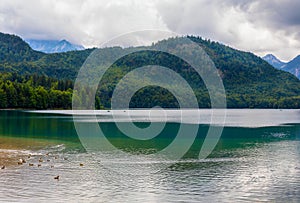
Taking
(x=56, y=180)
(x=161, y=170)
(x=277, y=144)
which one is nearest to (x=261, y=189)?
(x=161, y=170)

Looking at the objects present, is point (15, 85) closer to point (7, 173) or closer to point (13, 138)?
point (13, 138)

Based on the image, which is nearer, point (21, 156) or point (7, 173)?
point (7, 173)

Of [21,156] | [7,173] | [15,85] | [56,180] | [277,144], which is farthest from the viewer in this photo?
[15,85]

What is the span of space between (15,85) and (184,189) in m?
147

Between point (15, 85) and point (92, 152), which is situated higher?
point (15, 85)

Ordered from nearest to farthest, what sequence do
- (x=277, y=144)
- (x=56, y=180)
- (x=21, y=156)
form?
1. (x=56, y=180)
2. (x=21, y=156)
3. (x=277, y=144)

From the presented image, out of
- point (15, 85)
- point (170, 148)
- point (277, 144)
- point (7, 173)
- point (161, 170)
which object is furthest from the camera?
point (15, 85)

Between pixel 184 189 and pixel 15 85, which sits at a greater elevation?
pixel 15 85

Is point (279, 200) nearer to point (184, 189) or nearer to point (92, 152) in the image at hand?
point (184, 189)

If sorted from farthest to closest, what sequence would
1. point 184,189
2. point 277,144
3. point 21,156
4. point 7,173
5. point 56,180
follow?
point 277,144 < point 21,156 < point 7,173 < point 56,180 < point 184,189

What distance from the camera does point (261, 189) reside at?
86.4ft

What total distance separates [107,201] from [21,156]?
18810mm

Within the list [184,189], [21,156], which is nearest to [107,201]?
[184,189]

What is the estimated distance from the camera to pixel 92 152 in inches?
1692
